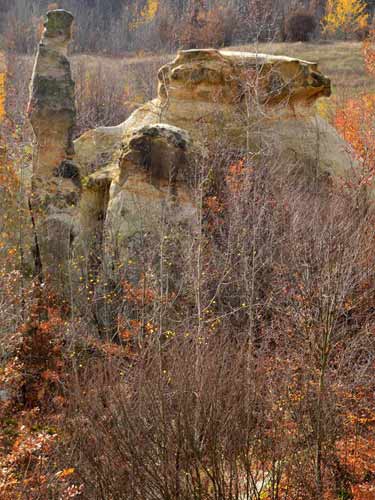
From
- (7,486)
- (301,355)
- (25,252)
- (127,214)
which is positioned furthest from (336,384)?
(25,252)

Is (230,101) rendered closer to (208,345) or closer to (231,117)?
(231,117)

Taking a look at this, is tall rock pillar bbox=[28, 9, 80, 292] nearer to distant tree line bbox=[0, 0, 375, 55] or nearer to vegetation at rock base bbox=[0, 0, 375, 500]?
vegetation at rock base bbox=[0, 0, 375, 500]

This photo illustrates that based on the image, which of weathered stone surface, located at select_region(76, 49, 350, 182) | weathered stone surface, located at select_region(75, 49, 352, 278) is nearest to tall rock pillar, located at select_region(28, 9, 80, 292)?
weathered stone surface, located at select_region(75, 49, 352, 278)

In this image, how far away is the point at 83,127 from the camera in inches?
1161

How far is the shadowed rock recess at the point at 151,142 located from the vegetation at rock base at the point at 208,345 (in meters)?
0.27

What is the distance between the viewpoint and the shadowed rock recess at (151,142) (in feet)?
47.1

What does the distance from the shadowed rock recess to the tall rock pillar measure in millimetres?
25

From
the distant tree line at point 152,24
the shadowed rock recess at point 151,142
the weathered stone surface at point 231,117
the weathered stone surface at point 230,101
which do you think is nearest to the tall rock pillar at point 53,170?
A: the shadowed rock recess at point 151,142

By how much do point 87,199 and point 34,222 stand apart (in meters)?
1.70

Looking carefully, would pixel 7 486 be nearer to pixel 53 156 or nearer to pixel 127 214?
pixel 127 214

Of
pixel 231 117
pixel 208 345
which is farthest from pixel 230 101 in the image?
pixel 208 345

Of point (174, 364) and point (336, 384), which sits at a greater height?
point (174, 364)

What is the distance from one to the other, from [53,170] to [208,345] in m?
7.42

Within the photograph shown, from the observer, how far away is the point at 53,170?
15.1m
